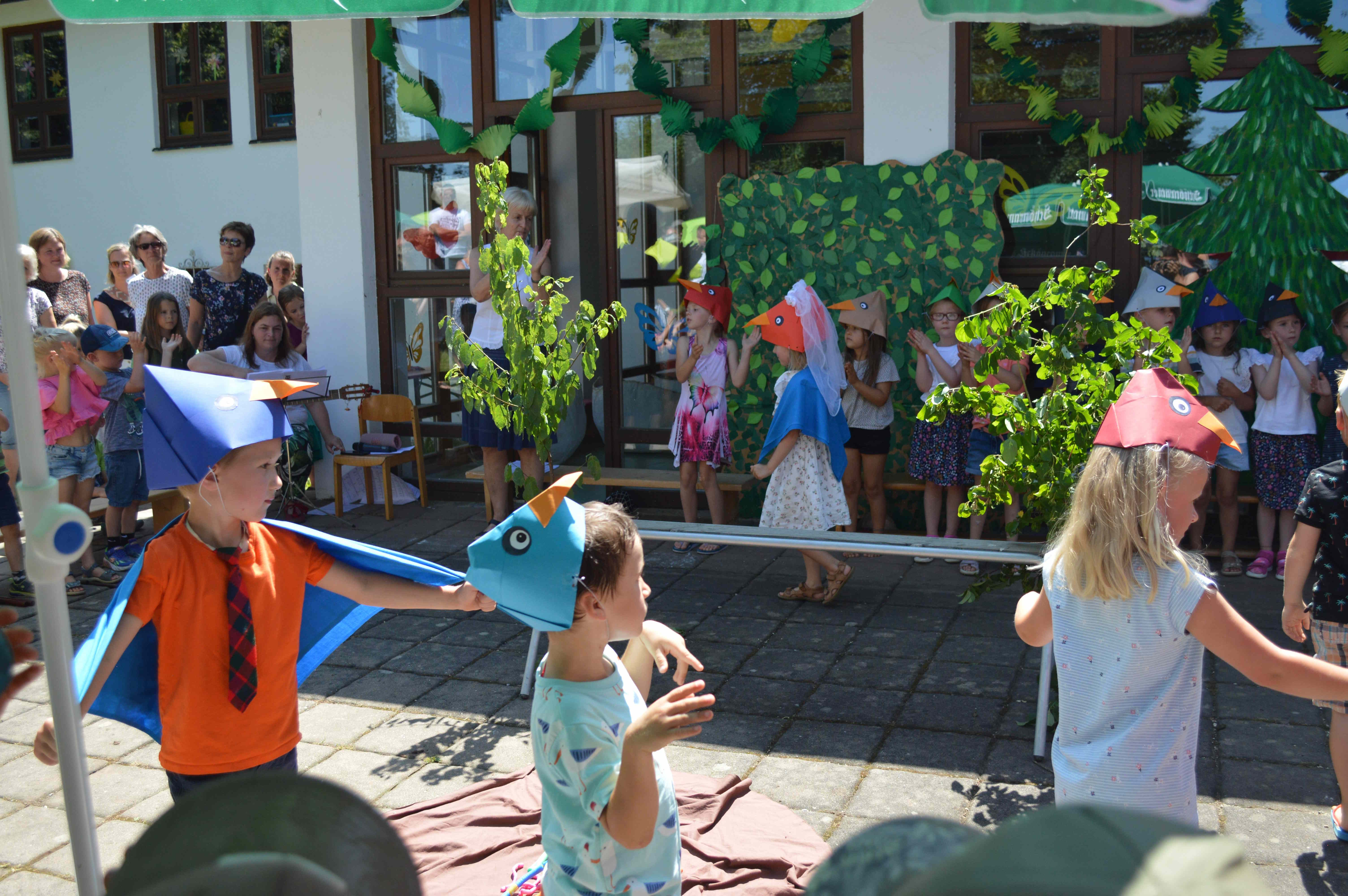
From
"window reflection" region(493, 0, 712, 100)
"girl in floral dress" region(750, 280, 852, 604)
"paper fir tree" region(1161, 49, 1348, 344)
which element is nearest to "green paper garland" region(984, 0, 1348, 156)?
"paper fir tree" region(1161, 49, 1348, 344)

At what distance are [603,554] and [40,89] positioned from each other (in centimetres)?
1659


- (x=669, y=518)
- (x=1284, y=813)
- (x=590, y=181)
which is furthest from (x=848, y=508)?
(x=590, y=181)

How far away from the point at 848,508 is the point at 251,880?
6568 millimetres

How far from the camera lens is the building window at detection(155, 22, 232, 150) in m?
14.2

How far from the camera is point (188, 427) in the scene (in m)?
2.48

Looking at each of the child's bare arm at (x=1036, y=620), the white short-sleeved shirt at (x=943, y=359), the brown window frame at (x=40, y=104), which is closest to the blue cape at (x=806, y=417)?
the white short-sleeved shirt at (x=943, y=359)

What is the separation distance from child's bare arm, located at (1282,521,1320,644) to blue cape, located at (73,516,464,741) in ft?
8.69

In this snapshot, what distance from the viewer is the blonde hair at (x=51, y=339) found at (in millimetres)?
6770

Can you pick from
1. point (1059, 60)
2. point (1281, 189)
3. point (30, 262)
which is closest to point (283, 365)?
point (30, 262)

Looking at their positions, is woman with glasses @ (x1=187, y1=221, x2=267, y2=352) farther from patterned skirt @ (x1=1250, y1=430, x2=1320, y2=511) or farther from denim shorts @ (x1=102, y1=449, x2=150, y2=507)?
patterned skirt @ (x1=1250, y1=430, x2=1320, y2=511)

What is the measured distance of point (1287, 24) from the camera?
6.84 m

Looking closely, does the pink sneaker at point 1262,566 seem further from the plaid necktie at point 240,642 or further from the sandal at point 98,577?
the sandal at point 98,577

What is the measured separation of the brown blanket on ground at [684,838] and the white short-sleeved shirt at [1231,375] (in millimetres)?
4226

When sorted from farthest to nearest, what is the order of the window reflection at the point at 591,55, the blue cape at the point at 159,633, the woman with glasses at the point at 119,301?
1. the woman with glasses at the point at 119,301
2. the window reflection at the point at 591,55
3. the blue cape at the point at 159,633
